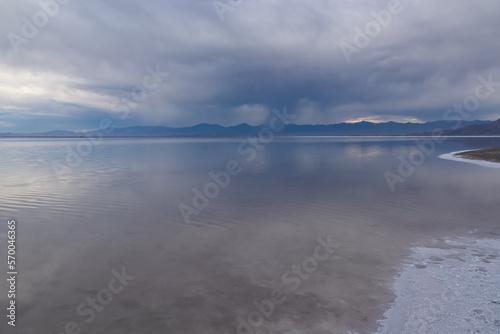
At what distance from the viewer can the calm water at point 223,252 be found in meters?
6.51

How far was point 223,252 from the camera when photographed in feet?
32.4

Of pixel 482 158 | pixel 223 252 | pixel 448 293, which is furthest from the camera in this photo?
pixel 482 158

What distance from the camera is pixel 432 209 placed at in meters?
15.1

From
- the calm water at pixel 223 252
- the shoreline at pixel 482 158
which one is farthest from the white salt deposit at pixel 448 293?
the shoreline at pixel 482 158

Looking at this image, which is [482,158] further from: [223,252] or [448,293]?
[223,252]

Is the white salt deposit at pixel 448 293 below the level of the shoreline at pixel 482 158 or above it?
above

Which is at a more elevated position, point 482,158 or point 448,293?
point 448,293

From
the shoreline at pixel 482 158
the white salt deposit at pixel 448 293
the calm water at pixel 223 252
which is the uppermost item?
the calm water at pixel 223 252

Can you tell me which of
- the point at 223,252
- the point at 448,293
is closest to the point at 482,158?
the point at 448,293

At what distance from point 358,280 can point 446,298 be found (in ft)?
6.08

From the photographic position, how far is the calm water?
651 cm

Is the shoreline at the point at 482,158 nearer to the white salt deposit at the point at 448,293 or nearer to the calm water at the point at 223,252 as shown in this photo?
the calm water at the point at 223,252

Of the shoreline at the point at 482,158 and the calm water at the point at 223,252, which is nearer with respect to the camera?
the calm water at the point at 223,252

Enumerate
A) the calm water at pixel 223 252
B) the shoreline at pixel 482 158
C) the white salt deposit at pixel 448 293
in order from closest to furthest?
1. the white salt deposit at pixel 448 293
2. the calm water at pixel 223 252
3. the shoreline at pixel 482 158
